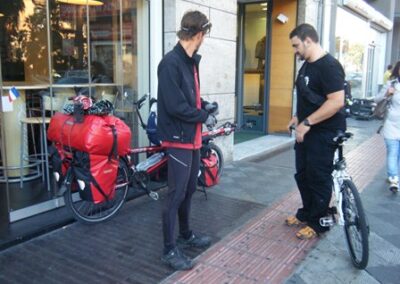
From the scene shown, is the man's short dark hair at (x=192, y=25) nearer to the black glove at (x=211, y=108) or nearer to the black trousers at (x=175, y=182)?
the black glove at (x=211, y=108)

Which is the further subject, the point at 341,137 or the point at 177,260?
the point at 341,137

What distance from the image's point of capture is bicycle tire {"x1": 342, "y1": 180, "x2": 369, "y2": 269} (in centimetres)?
342

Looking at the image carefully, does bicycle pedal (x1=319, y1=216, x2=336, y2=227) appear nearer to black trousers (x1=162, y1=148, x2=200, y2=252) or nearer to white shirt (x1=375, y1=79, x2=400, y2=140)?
black trousers (x1=162, y1=148, x2=200, y2=252)

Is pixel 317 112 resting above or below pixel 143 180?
above

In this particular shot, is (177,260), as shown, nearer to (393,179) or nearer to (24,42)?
(393,179)

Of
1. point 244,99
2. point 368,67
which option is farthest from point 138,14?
point 368,67

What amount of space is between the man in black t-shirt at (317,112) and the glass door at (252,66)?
18.9ft

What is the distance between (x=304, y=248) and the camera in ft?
13.0

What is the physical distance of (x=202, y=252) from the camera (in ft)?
12.5

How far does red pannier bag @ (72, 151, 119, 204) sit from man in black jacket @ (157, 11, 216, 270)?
3.12 feet

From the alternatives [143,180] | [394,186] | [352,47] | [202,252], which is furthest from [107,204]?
[352,47]

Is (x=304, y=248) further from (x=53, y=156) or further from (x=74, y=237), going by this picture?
(x=53, y=156)

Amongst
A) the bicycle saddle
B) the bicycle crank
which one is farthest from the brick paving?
the bicycle crank

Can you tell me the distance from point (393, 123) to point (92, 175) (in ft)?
13.4
